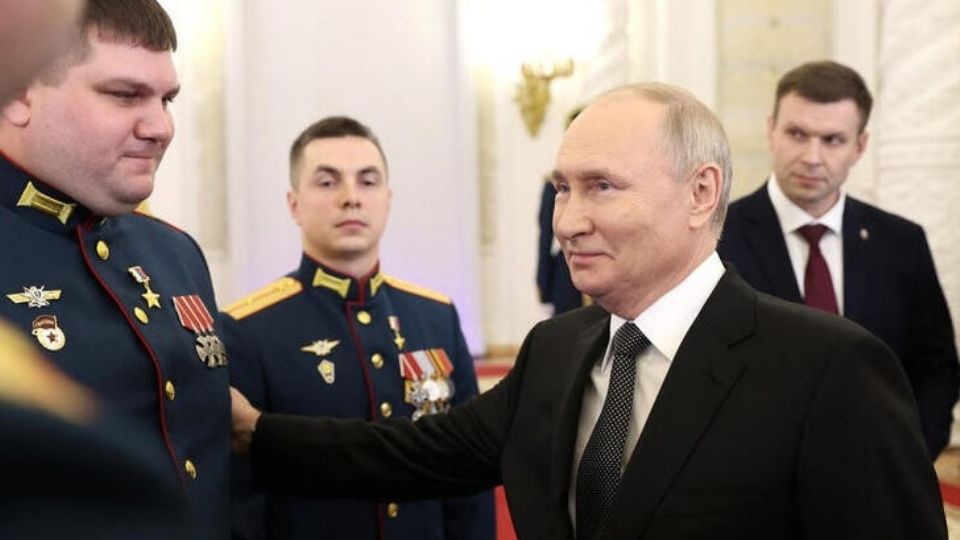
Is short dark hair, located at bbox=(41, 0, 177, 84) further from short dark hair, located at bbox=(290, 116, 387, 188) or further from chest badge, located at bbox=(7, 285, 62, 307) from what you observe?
short dark hair, located at bbox=(290, 116, 387, 188)

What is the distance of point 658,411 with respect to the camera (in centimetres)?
184

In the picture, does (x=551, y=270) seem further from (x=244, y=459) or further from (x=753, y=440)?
(x=753, y=440)

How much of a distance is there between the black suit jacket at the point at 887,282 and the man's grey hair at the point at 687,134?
1102mm

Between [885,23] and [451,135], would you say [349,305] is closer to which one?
[885,23]

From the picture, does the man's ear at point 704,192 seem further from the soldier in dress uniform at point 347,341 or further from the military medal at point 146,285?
the soldier in dress uniform at point 347,341

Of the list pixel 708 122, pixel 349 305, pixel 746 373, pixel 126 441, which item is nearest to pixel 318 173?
pixel 349 305

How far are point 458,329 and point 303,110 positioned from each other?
25.6ft

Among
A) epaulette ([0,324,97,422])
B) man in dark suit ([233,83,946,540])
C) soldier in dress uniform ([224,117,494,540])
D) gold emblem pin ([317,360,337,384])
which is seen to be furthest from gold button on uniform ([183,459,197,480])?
epaulette ([0,324,97,422])

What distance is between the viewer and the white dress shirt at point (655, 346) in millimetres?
1935

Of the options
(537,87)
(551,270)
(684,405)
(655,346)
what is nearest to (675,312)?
(655,346)

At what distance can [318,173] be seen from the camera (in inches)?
115

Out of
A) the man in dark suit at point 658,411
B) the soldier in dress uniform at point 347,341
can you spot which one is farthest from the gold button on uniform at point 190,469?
the soldier in dress uniform at point 347,341

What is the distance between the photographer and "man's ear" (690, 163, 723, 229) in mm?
2004

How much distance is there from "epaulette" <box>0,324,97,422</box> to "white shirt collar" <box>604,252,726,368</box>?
1621mm
